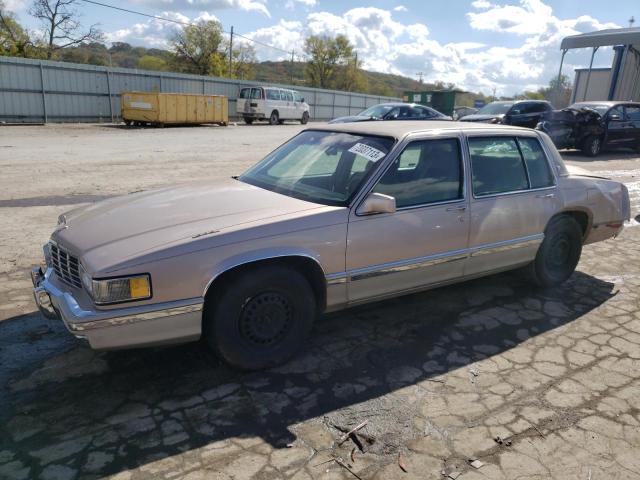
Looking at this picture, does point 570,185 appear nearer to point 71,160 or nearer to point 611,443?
point 611,443

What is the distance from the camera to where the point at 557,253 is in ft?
16.1

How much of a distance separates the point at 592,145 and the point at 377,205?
48.7 feet

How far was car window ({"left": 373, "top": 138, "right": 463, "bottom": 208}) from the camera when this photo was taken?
366cm

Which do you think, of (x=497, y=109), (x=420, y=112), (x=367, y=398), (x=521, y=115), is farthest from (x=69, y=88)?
(x=367, y=398)

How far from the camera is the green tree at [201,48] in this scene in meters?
56.3

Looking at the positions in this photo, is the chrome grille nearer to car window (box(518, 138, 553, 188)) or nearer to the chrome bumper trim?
the chrome bumper trim

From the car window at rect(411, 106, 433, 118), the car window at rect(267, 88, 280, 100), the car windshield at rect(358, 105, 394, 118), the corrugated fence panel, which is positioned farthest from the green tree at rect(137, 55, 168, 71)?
the car windshield at rect(358, 105, 394, 118)

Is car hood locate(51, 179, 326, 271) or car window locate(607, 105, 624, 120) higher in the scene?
car window locate(607, 105, 624, 120)

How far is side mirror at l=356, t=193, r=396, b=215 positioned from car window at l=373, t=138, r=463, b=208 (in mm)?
176

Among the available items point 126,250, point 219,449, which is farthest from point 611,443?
point 126,250

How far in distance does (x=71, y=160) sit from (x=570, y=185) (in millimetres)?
11192

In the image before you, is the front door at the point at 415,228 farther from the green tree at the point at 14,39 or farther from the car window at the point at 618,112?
the green tree at the point at 14,39

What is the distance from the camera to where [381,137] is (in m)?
3.83

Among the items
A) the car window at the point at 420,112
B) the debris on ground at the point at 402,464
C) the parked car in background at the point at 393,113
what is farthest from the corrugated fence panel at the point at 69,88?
the debris on ground at the point at 402,464
